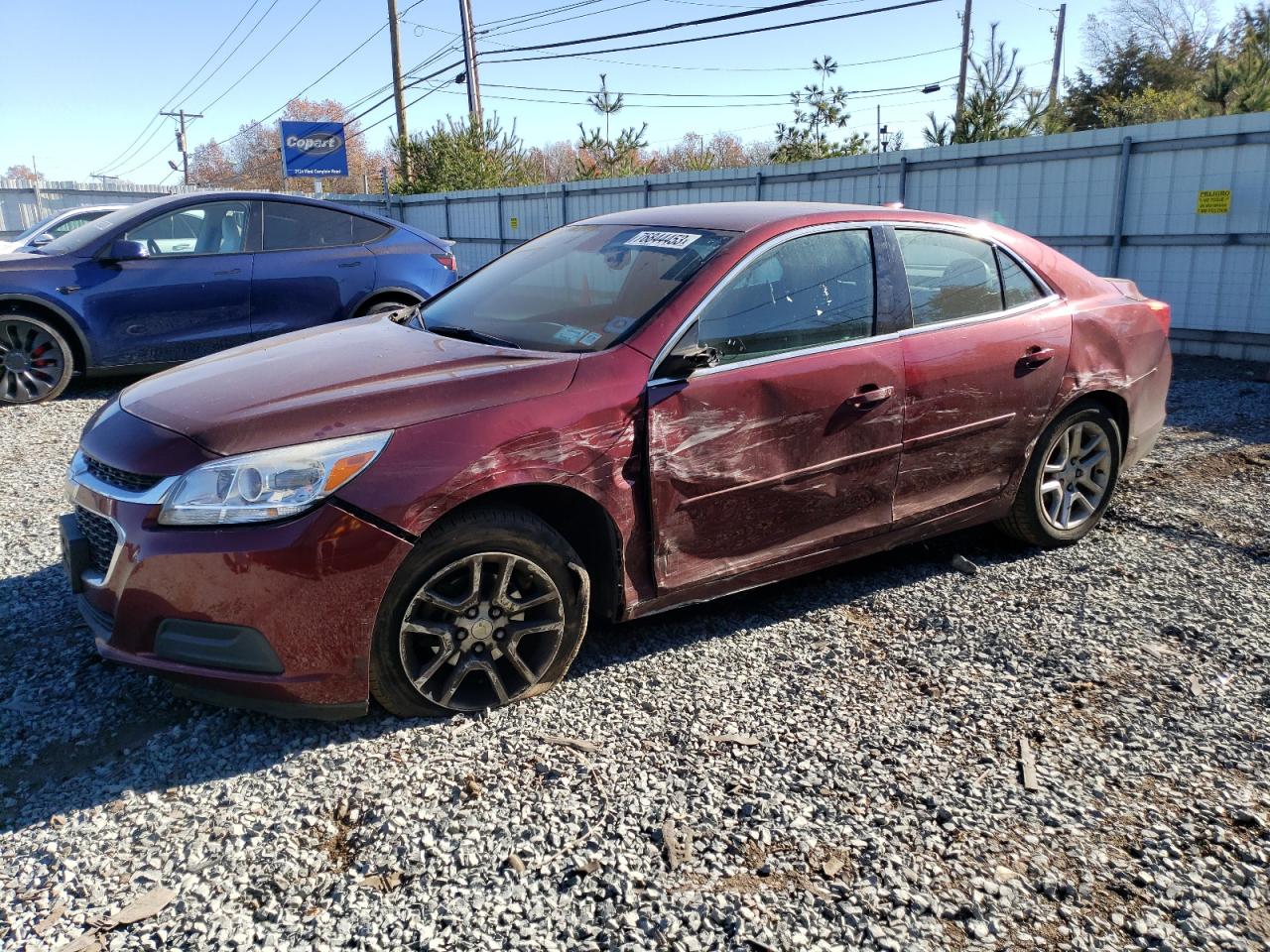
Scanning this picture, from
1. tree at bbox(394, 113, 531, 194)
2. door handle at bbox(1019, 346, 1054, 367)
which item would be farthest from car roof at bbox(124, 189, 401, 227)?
tree at bbox(394, 113, 531, 194)

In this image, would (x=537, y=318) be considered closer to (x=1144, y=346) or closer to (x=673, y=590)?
(x=673, y=590)

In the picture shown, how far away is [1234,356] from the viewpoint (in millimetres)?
10508

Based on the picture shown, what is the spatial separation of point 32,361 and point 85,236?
1.14 metres

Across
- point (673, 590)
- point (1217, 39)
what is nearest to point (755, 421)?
point (673, 590)

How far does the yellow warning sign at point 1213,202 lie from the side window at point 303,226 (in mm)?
8739

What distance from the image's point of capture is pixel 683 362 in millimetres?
3457

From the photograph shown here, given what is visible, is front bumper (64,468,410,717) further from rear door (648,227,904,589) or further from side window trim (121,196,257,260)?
side window trim (121,196,257,260)

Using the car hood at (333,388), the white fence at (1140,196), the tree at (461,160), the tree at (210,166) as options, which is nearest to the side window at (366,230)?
the car hood at (333,388)

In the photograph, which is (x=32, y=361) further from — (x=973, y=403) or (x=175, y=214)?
(x=973, y=403)

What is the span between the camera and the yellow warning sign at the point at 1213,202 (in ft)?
33.6

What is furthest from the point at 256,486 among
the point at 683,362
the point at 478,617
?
the point at 683,362

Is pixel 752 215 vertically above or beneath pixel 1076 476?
above

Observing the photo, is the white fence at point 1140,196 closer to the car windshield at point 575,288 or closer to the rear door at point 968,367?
the rear door at point 968,367

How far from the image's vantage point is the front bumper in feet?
9.36
